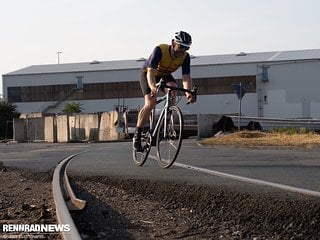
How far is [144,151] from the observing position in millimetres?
8750

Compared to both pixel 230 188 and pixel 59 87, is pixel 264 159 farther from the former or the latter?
pixel 59 87

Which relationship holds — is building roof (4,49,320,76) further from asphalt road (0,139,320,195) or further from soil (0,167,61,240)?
soil (0,167,61,240)

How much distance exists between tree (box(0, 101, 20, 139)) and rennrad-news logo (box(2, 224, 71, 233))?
5750 centimetres

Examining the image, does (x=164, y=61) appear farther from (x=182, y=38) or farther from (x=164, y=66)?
(x=182, y=38)

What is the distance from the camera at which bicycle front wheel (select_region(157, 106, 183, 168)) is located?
8047 mm

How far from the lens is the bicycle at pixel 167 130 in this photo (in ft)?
26.5

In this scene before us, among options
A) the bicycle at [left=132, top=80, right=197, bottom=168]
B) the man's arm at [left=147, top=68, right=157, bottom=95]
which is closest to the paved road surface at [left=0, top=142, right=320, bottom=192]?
the bicycle at [left=132, top=80, right=197, bottom=168]

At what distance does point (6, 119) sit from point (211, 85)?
29596 mm

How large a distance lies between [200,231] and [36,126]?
42.1 metres

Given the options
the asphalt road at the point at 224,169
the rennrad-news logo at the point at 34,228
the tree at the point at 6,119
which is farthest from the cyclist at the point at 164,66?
the tree at the point at 6,119

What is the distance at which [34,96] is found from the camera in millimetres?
86438

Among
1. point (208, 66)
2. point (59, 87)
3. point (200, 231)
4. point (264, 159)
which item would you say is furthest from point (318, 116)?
point (200, 231)

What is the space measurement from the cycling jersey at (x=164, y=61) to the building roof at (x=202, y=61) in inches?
2761

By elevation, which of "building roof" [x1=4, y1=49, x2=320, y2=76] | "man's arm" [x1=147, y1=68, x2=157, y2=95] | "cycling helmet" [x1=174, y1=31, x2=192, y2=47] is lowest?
"man's arm" [x1=147, y1=68, x2=157, y2=95]
